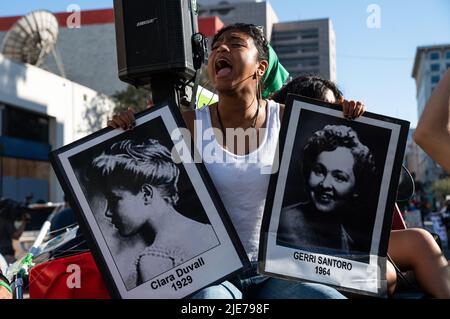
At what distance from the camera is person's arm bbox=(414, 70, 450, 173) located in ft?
5.45

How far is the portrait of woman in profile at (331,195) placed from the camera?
7.20 feet

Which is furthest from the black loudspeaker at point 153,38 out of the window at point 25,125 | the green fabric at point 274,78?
the window at point 25,125

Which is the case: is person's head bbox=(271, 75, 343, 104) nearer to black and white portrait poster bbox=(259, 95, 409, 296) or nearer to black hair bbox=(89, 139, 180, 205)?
black and white portrait poster bbox=(259, 95, 409, 296)

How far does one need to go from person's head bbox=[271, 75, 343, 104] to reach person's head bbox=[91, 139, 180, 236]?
1311 millimetres

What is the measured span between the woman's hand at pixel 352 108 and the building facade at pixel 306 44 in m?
106

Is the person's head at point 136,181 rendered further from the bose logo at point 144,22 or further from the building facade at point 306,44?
the building facade at point 306,44

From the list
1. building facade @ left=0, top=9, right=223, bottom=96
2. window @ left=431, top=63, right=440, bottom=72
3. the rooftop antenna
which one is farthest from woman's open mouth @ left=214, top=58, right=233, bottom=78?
window @ left=431, top=63, right=440, bottom=72

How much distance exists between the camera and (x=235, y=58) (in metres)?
2.53

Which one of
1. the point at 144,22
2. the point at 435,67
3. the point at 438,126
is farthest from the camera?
the point at 435,67

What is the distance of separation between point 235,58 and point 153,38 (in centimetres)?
114

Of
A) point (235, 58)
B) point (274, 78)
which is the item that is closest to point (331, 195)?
point (235, 58)

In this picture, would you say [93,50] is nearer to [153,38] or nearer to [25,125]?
[25,125]

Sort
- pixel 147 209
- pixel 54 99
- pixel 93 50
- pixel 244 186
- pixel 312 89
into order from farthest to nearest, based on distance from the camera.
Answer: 1. pixel 93 50
2. pixel 54 99
3. pixel 312 89
4. pixel 244 186
5. pixel 147 209

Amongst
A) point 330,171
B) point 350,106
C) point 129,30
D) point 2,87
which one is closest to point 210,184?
point 330,171
